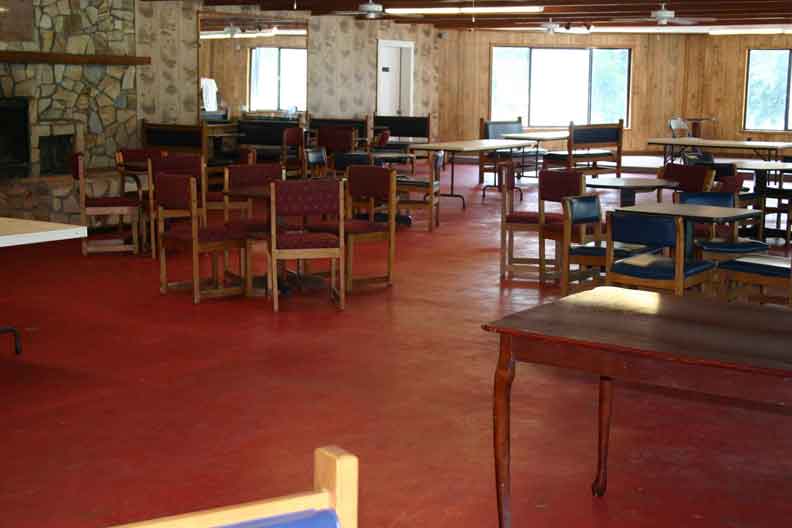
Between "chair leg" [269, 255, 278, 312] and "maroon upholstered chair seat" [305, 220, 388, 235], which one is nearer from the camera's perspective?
"chair leg" [269, 255, 278, 312]

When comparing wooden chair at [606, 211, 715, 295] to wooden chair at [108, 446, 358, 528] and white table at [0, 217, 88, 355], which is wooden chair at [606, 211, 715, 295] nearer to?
white table at [0, 217, 88, 355]

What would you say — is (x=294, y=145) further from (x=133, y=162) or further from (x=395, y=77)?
(x=395, y=77)

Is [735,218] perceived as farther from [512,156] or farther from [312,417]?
[512,156]

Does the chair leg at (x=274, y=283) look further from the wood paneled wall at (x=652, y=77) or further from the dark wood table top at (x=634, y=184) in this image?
the wood paneled wall at (x=652, y=77)

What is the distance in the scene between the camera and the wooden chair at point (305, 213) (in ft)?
22.9

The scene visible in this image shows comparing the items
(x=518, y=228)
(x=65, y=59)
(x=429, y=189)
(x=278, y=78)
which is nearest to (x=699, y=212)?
(x=518, y=228)

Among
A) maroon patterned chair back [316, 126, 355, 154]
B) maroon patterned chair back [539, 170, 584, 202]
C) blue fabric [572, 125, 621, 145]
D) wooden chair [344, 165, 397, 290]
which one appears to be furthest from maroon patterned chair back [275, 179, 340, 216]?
blue fabric [572, 125, 621, 145]

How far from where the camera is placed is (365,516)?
3.65m

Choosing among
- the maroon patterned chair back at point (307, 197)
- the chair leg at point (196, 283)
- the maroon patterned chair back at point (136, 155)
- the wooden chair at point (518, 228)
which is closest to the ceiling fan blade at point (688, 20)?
the wooden chair at point (518, 228)

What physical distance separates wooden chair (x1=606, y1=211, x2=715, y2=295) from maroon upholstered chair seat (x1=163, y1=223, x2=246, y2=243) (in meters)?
2.68

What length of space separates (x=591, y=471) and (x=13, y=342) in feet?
11.3

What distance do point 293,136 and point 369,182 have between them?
17.6ft

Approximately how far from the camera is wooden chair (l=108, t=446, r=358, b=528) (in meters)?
1.25

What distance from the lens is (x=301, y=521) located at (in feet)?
4.19
